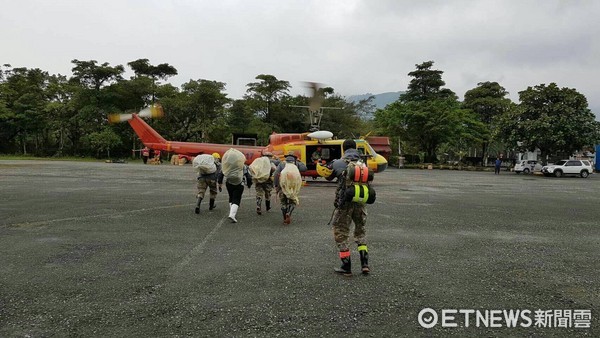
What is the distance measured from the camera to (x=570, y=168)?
30.8 m

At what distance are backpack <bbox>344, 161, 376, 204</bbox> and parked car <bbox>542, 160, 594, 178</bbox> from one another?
33337 mm

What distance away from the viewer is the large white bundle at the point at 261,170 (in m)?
9.43

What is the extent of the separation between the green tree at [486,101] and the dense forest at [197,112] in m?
0.13

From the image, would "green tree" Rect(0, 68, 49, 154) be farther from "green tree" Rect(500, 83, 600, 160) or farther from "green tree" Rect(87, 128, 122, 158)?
"green tree" Rect(500, 83, 600, 160)

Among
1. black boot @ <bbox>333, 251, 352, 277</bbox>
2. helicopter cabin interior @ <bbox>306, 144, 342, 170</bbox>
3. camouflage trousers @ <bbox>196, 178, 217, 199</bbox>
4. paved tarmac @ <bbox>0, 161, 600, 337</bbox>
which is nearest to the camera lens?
paved tarmac @ <bbox>0, 161, 600, 337</bbox>

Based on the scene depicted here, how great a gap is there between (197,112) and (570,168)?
4204 centimetres

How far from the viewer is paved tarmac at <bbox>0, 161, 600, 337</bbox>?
11.3ft

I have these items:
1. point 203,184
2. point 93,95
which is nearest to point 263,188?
point 203,184

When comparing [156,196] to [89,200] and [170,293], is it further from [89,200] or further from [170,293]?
[170,293]

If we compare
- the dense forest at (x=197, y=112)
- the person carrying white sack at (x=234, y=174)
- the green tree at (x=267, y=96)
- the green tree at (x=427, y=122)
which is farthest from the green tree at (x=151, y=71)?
the person carrying white sack at (x=234, y=174)

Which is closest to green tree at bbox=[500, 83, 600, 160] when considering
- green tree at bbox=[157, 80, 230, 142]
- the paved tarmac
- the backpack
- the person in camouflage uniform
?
the paved tarmac

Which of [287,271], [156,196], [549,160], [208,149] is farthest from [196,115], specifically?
[287,271]

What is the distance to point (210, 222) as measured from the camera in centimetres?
829

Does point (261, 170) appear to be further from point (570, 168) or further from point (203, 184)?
point (570, 168)
